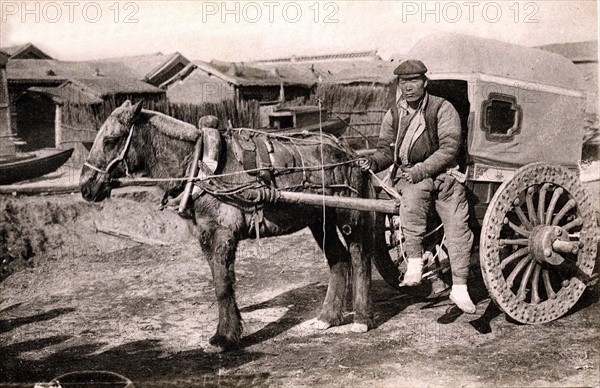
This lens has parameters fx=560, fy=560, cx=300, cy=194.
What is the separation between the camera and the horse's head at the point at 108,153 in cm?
520

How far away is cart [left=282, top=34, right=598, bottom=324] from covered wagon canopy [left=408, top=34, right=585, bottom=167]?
0.04 ft

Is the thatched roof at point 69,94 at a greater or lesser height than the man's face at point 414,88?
greater

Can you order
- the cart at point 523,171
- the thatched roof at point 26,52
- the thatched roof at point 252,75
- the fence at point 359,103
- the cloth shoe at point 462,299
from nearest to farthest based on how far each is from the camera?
the cloth shoe at point 462,299
the cart at point 523,171
the thatched roof at point 252,75
the thatched roof at point 26,52
the fence at point 359,103

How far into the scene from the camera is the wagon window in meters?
5.80

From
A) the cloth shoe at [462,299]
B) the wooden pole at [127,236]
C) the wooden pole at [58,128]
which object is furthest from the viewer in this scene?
the wooden pole at [58,128]

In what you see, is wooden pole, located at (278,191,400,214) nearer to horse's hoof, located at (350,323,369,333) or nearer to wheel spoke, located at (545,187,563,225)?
horse's hoof, located at (350,323,369,333)

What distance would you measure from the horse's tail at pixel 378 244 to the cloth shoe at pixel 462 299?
4.05ft

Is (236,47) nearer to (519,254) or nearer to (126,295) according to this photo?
(126,295)

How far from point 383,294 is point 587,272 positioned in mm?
2438

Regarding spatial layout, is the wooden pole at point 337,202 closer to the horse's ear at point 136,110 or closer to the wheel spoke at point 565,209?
the horse's ear at point 136,110

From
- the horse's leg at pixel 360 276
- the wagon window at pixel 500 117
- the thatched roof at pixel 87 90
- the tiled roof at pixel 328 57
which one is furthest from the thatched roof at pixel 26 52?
the wagon window at pixel 500 117

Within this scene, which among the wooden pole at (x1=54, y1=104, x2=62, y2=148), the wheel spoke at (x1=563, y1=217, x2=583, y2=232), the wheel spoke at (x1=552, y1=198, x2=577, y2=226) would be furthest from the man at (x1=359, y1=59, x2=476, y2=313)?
the wooden pole at (x1=54, y1=104, x2=62, y2=148)

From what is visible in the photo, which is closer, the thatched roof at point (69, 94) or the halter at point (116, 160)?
the halter at point (116, 160)

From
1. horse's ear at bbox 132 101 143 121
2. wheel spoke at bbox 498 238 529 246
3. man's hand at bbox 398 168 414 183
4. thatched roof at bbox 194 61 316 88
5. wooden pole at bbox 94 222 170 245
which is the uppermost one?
thatched roof at bbox 194 61 316 88
